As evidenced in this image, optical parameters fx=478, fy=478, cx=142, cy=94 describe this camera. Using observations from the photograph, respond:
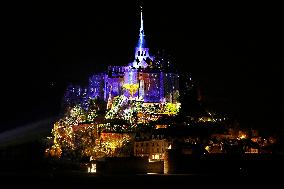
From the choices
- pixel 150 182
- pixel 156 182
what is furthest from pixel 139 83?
→ pixel 156 182

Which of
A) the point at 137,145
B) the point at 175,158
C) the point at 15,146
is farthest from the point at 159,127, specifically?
the point at 15,146

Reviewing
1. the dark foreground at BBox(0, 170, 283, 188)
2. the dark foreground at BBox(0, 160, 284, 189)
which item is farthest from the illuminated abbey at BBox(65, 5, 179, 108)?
the dark foreground at BBox(0, 170, 283, 188)

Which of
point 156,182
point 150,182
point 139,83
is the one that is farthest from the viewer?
point 139,83

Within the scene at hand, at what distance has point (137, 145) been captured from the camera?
5656cm

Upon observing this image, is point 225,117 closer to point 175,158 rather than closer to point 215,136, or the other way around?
point 215,136

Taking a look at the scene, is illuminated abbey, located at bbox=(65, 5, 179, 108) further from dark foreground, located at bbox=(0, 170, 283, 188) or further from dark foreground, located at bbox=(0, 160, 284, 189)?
dark foreground, located at bbox=(0, 170, 283, 188)

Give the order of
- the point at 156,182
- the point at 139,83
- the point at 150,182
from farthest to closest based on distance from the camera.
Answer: the point at 139,83 < the point at 150,182 < the point at 156,182

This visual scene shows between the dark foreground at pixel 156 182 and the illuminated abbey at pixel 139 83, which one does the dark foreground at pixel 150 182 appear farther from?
the illuminated abbey at pixel 139 83

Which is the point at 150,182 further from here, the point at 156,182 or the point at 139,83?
the point at 139,83

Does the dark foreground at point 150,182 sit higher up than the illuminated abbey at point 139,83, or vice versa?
the illuminated abbey at point 139,83

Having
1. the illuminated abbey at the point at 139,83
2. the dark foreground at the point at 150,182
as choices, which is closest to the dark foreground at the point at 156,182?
the dark foreground at the point at 150,182

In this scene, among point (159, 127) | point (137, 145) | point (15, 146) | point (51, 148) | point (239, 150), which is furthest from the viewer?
point (15, 146)

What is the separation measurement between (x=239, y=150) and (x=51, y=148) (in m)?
34.2

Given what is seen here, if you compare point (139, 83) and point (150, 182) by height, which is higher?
point (139, 83)
